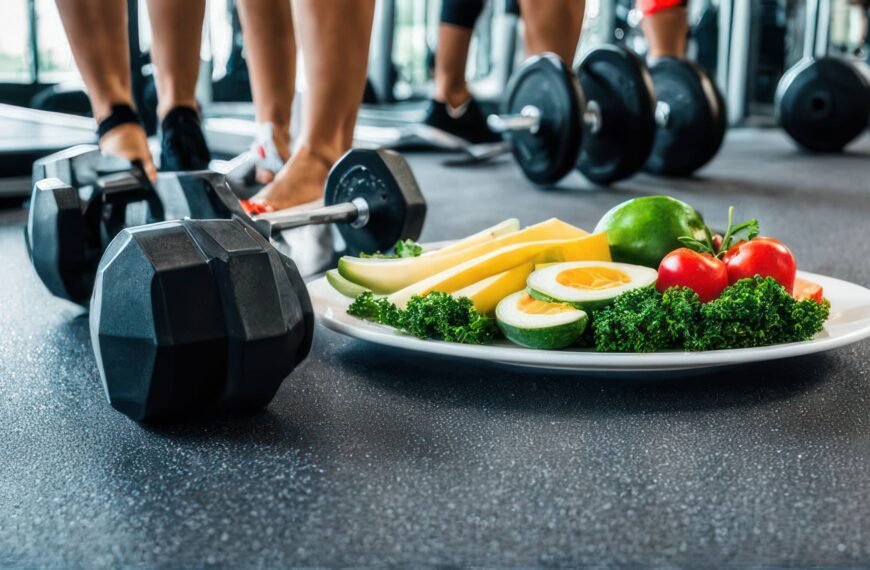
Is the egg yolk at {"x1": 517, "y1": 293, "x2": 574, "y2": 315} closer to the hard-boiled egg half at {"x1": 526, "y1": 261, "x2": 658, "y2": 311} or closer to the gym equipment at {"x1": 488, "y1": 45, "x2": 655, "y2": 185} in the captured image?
the hard-boiled egg half at {"x1": 526, "y1": 261, "x2": 658, "y2": 311}

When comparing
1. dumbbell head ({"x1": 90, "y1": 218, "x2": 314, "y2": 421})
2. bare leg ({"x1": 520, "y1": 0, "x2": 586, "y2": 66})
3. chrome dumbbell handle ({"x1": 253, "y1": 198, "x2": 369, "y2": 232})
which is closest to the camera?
dumbbell head ({"x1": 90, "y1": 218, "x2": 314, "y2": 421})

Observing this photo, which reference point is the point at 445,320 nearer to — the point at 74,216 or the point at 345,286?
Result: the point at 345,286

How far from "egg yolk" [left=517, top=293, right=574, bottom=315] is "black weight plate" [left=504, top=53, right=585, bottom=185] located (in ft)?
4.58

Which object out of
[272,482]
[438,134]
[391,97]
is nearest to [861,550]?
[272,482]

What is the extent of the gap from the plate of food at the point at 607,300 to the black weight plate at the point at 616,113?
132 centimetres

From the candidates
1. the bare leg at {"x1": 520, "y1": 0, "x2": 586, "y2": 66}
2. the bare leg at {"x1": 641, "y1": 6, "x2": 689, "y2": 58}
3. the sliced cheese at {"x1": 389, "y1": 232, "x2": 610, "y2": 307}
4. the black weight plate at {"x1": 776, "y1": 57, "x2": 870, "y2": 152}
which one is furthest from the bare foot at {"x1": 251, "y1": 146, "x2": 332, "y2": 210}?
the black weight plate at {"x1": 776, "y1": 57, "x2": 870, "y2": 152}

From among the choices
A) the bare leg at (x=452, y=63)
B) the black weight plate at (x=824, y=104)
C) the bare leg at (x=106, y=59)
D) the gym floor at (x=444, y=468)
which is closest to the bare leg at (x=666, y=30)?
the bare leg at (x=452, y=63)

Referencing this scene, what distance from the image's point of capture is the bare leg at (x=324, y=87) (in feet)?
5.18

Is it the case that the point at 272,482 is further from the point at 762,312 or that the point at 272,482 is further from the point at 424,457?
the point at 762,312

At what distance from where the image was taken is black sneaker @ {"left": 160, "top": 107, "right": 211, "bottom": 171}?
1.94 meters

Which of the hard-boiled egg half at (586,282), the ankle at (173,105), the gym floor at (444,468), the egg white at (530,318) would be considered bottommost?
the gym floor at (444,468)

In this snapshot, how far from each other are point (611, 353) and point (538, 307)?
0.27ft

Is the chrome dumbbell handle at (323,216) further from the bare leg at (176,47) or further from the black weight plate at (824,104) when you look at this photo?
the black weight plate at (824,104)

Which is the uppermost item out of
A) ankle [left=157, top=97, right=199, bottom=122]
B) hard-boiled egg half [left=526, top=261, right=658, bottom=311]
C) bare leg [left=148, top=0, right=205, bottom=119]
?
bare leg [left=148, top=0, right=205, bottom=119]
